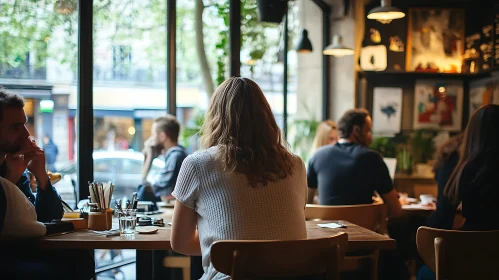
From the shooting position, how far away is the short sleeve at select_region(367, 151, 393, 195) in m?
4.32

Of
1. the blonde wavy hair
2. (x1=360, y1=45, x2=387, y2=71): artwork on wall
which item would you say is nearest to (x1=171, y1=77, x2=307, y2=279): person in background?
the blonde wavy hair

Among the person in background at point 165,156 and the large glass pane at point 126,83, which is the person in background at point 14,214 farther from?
the person in background at point 165,156

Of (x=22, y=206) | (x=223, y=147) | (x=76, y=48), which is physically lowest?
(x=22, y=206)

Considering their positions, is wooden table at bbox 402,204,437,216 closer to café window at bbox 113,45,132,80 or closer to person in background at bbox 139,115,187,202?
person in background at bbox 139,115,187,202

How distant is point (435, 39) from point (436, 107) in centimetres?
81

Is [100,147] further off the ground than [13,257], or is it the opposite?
[100,147]

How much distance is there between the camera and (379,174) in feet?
14.2

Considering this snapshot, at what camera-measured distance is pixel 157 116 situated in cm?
556

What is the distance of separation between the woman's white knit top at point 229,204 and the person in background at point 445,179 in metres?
1.47

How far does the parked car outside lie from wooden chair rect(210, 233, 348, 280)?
7.38 feet

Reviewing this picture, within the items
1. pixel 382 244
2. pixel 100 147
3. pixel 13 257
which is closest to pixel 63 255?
pixel 13 257

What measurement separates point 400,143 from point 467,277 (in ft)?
15.2

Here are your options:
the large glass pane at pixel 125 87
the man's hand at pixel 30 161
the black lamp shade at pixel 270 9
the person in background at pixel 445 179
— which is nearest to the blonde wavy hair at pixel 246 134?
the man's hand at pixel 30 161

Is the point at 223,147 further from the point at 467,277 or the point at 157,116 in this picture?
the point at 157,116
